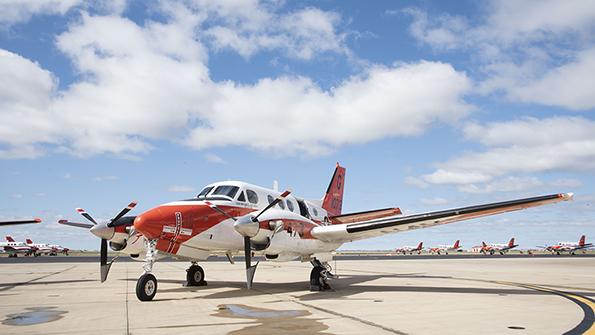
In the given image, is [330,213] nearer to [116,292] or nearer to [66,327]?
[116,292]

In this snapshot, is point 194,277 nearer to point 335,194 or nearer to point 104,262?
point 104,262

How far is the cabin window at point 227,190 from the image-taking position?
48.4ft

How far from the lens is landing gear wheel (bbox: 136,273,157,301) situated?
11766mm

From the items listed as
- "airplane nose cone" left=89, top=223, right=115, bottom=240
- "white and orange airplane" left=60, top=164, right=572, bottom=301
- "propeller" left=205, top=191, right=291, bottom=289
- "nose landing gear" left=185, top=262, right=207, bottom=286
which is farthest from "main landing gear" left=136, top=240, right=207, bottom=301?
"nose landing gear" left=185, top=262, right=207, bottom=286

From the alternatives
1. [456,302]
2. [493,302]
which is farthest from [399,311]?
[493,302]

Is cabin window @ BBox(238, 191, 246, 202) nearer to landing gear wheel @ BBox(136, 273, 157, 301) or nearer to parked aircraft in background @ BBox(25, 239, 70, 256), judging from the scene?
landing gear wheel @ BBox(136, 273, 157, 301)

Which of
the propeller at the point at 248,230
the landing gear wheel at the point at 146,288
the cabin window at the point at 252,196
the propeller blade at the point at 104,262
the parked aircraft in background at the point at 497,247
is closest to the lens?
the landing gear wheel at the point at 146,288

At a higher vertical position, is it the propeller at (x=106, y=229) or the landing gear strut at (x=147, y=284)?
the propeller at (x=106, y=229)

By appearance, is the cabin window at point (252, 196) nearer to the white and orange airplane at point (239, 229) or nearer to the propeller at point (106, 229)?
the white and orange airplane at point (239, 229)

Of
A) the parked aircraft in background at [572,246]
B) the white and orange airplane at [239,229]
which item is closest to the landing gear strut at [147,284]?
the white and orange airplane at [239,229]

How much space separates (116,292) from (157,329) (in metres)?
8.00

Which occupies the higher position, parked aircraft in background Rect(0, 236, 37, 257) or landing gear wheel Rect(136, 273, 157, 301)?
parked aircraft in background Rect(0, 236, 37, 257)

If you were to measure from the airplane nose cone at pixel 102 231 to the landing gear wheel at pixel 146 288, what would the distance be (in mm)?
3960

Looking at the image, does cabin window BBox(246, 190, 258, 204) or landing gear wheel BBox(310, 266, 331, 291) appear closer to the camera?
landing gear wheel BBox(310, 266, 331, 291)
